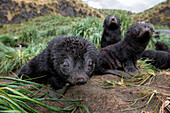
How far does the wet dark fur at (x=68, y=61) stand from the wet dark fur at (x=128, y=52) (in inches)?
40.5

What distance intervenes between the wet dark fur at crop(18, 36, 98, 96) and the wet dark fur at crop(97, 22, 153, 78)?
103cm

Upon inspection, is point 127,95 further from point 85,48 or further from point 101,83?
point 85,48

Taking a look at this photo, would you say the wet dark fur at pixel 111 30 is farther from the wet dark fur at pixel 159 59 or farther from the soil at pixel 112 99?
the soil at pixel 112 99

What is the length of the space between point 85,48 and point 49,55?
1.89 ft

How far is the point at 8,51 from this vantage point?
4.36 meters

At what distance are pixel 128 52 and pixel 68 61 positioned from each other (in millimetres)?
2051

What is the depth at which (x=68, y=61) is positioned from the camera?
150cm

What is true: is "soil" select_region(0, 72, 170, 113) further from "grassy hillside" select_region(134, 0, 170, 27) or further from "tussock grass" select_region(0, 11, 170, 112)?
"grassy hillside" select_region(134, 0, 170, 27)

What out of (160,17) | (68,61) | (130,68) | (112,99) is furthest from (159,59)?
(160,17)

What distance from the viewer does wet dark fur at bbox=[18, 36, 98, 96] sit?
148cm

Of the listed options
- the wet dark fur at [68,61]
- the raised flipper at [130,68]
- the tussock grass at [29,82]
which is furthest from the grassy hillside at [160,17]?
the wet dark fur at [68,61]

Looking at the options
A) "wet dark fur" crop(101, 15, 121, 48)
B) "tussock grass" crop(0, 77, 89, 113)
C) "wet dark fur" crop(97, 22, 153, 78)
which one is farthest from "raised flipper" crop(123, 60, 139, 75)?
"tussock grass" crop(0, 77, 89, 113)

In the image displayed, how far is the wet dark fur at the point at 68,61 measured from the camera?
148 centimetres

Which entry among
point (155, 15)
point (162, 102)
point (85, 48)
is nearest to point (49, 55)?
point (85, 48)
